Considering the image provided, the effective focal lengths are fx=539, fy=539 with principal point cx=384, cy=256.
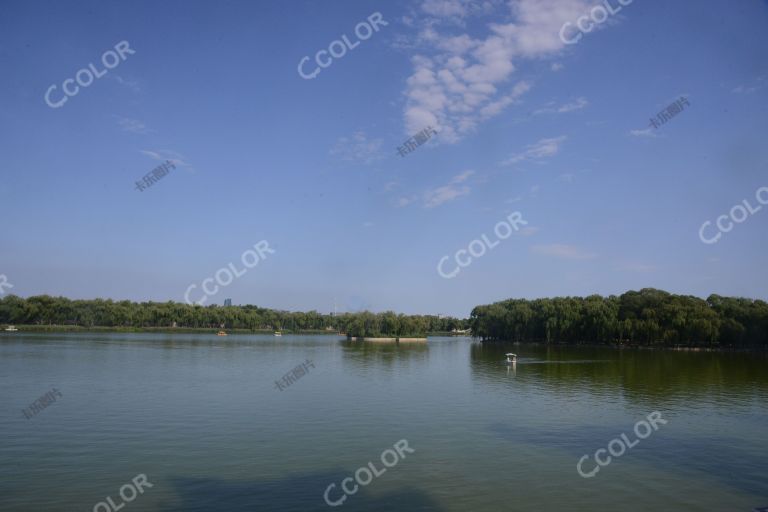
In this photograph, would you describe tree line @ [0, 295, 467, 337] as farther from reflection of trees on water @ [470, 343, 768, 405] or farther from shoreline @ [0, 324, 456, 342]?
reflection of trees on water @ [470, 343, 768, 405]

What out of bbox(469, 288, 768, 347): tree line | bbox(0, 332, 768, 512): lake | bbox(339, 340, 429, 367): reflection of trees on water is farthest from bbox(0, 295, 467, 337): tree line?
bbox(0, 332, 768, 512): lake

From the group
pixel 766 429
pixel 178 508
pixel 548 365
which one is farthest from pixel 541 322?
pixel 178 508

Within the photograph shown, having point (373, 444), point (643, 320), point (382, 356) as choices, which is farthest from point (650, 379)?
point (643, 320)

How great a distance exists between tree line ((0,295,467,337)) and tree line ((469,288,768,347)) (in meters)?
20.8

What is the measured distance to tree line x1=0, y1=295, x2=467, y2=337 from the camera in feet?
314

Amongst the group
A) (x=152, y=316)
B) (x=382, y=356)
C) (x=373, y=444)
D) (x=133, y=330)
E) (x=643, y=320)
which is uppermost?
(x=643, y=320)

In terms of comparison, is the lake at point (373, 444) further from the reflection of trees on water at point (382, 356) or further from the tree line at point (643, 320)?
the tree line at point (643, 320)

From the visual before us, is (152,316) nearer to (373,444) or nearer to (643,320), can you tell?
(643,320)

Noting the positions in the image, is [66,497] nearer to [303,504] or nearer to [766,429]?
[303,504]

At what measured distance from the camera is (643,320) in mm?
72625

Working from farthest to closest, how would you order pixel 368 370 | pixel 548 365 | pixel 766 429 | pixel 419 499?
pixel 548 365, pixel 368 370, pixel 766 429, pixel 419 499

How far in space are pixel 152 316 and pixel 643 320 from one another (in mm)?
88599

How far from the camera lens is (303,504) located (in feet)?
35.4

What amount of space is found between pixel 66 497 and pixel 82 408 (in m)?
10.4
